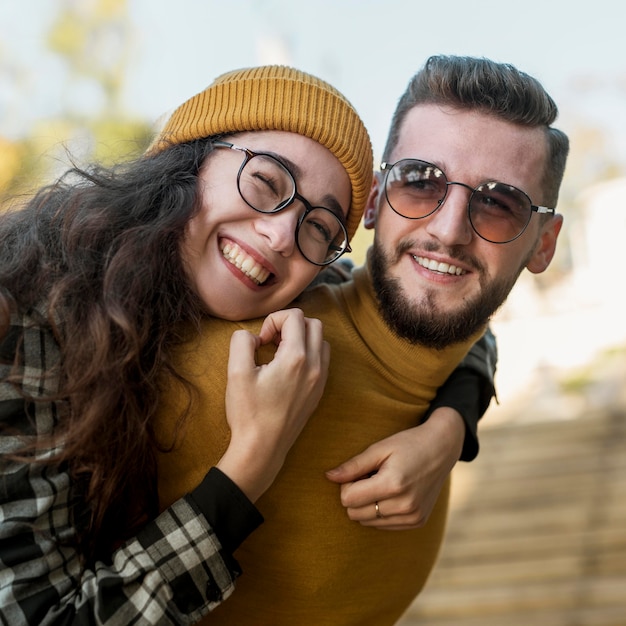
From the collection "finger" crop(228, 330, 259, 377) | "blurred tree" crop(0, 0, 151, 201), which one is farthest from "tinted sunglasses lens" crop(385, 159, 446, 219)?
"blurred tree" crop(0, 0, 151, 201)

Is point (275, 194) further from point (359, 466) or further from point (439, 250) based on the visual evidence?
point (359, 466)

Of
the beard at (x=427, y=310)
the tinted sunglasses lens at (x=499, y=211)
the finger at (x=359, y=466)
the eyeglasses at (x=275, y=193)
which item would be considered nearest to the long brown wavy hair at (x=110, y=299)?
the eyeglasses at (x=275, y=193)

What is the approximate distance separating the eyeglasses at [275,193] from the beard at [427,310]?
0.25 metres

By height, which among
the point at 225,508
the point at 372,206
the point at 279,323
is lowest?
the point at 225,508

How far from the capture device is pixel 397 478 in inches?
66.4

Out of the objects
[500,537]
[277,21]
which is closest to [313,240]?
[500,537]

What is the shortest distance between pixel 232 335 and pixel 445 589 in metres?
2.36

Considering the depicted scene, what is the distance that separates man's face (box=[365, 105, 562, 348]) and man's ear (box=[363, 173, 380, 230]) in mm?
56

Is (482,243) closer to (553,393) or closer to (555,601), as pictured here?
(555,601)

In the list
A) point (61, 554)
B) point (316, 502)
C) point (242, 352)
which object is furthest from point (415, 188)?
point (61, 554)

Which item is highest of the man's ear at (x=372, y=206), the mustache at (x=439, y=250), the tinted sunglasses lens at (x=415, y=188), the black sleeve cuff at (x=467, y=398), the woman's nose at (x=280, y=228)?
the tinted sunglasses lens at (x=415, y=188)

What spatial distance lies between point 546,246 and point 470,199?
0.43 m

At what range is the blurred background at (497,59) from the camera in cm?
329

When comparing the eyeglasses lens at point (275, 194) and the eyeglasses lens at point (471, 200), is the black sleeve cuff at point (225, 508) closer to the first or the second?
the eyeglasses lens at point (275, 194)
